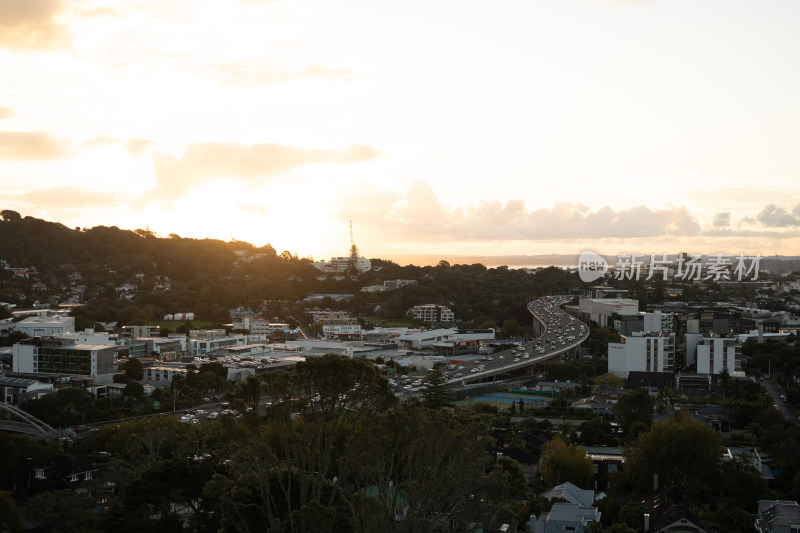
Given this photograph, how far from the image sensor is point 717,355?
26062 mm

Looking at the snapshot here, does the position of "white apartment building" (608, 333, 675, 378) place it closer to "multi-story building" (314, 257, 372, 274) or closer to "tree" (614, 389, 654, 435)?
"tree" (614, 389, 654, 435)

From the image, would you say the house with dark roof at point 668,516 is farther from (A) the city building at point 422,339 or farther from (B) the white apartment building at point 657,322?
(A) the city building at point 422,339

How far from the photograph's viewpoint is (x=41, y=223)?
165 feet

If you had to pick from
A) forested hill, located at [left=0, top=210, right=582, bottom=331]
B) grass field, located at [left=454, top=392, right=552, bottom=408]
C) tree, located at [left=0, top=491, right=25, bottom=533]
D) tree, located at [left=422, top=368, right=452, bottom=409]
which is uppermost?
forested hill, located at [left=0, top=210, right=582, bottom=331]

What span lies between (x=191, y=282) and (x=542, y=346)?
82.3ft

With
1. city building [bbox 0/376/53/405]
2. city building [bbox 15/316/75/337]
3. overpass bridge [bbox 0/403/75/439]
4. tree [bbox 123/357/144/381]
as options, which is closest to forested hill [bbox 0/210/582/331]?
city building [bbox 15/316/75/337]

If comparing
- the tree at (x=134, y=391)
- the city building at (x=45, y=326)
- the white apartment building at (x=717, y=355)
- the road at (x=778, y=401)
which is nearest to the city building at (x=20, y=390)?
the tree at (x=134, y=391)

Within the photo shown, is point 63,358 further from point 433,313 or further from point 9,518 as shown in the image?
point 433,313

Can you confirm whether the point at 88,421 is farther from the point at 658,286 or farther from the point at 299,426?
the point at 658,286

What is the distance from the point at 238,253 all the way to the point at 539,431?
148 ft

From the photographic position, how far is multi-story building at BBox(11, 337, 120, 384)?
24156mm

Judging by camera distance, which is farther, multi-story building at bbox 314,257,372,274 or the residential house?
multi-story building at bbox 314,257,372,274

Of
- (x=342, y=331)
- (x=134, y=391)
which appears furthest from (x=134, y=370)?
(x=342, y=331)

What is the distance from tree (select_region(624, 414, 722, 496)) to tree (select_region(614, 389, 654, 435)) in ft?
15.2
